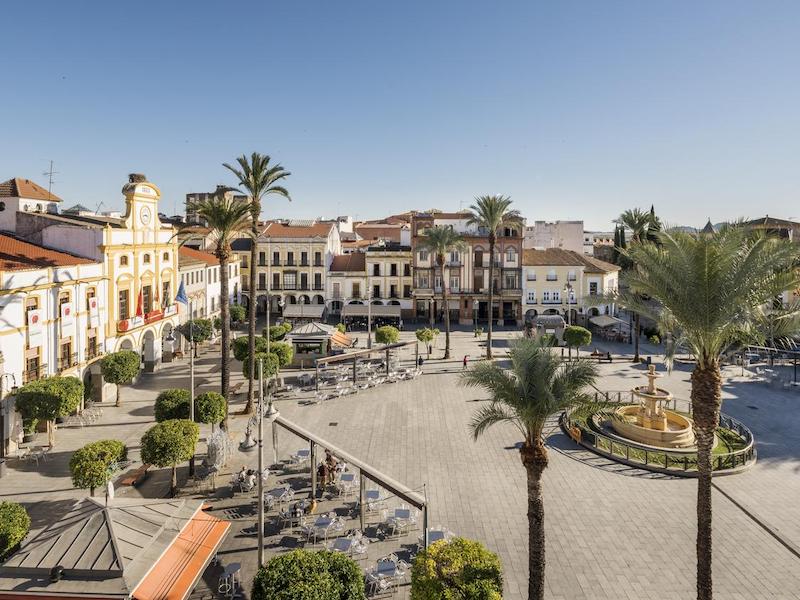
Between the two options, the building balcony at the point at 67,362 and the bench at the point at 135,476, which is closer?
the bench at the point at 135,476

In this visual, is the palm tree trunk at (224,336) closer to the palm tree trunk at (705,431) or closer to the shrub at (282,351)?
the shrub at (282,351)

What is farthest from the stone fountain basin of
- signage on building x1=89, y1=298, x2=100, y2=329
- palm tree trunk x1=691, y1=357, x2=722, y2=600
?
signage on building x1=89, y1=298, x2=100, y2=329

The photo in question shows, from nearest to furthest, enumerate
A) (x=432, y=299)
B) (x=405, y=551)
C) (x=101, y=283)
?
(x=405, y=551) → (x=101, y=283) → (x=432, y=299)

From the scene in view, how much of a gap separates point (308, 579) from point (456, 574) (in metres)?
3.14

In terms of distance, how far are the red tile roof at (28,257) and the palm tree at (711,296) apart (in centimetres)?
2773

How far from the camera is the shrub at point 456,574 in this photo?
424 inches

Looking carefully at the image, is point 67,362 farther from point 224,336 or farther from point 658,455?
point 658,455

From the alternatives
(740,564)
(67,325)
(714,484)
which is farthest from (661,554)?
(67,325)

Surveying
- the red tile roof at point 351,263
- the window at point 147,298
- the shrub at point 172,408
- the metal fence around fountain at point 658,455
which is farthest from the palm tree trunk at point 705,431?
the red tile roof at point 351,263

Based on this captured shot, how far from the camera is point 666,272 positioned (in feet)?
42.3

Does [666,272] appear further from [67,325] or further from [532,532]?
[67,325]

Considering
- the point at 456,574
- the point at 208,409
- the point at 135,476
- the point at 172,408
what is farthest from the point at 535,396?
the point at 135,476

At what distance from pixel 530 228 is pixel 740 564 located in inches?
2735

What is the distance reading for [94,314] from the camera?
102 ft
